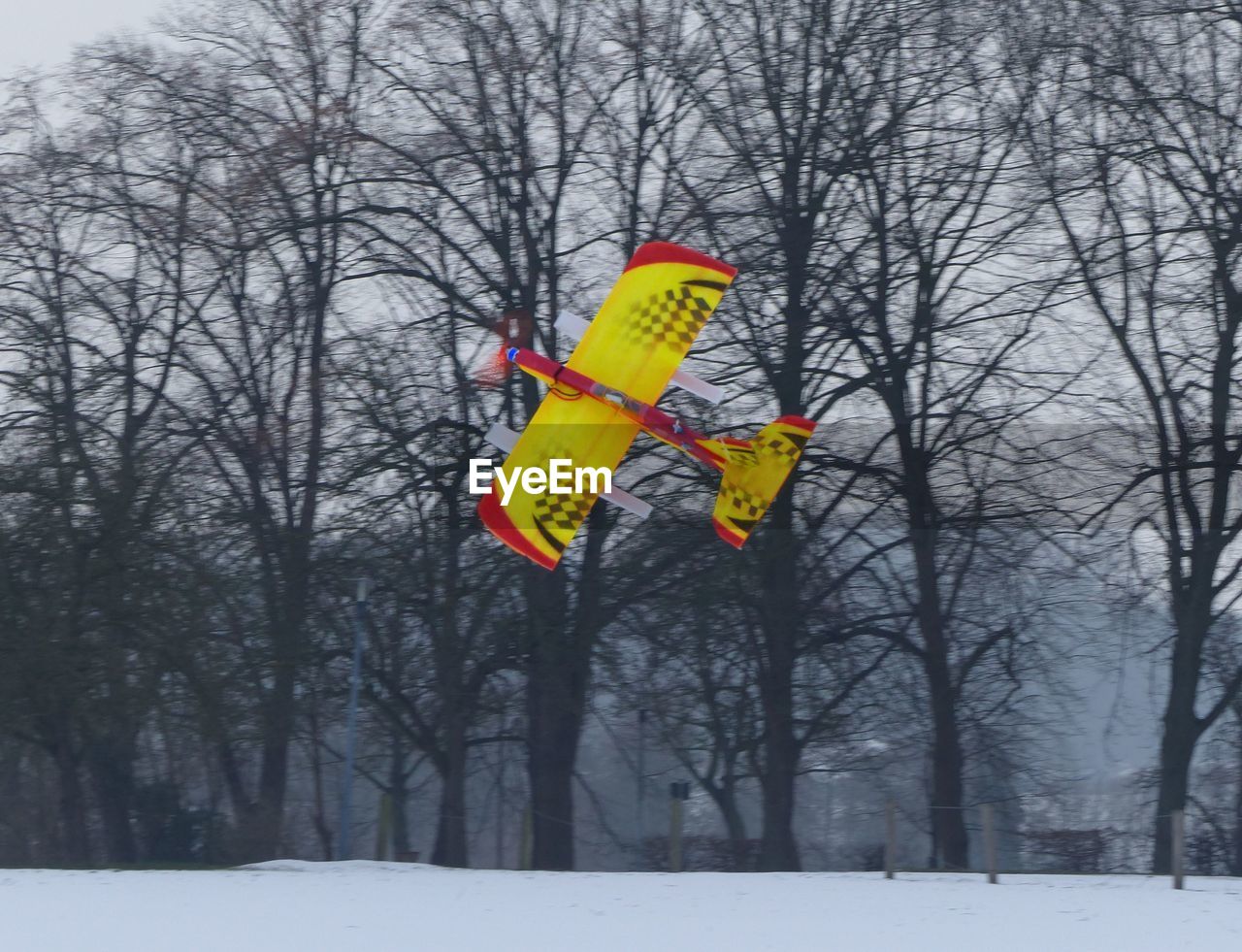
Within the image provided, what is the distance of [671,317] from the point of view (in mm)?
17234

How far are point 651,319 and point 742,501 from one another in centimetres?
273

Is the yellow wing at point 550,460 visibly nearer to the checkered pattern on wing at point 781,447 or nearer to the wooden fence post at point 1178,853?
the checkered pattern on wing at point 781,447

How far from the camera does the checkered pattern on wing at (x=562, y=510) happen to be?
17766 mm

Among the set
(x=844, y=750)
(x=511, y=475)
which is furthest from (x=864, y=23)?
(x=844, y=750)

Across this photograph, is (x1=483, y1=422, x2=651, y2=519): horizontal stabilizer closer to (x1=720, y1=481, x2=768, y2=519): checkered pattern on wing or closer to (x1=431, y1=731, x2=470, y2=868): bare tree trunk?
(x1=720, y1=481, x2=768, y2=519): checkered pattern on wing

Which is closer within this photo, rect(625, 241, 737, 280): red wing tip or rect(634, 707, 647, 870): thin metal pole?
rect(625, 241, 737, 280): red wing tip

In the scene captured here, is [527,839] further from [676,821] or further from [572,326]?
[572,326]

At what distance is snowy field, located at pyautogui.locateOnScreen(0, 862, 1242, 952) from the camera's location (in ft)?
32.1

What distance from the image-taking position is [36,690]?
17312 millimetres

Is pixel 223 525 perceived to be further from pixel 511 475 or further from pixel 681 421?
pixel 681 421

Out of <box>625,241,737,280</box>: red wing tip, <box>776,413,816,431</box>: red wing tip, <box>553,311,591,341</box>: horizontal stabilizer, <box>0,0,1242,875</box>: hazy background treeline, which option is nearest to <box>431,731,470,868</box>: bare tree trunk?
<box>0,0,1242,875</box>: hazy background treeline

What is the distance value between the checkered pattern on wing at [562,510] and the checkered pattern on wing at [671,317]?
232 cm

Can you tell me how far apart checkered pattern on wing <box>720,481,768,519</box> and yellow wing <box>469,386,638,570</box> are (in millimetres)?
1530

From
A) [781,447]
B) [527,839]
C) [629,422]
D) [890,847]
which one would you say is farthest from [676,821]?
[629,422]
